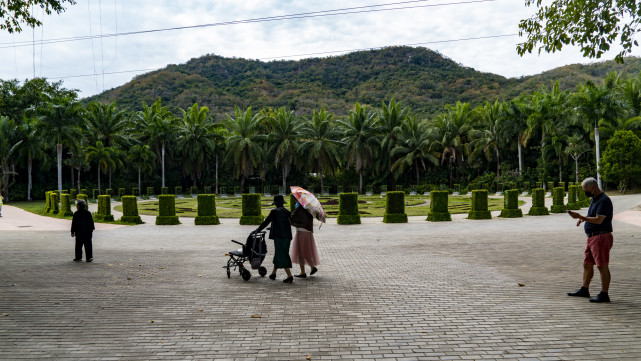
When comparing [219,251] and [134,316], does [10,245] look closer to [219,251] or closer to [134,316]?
[219,251]

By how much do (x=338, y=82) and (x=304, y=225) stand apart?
79.5 meters

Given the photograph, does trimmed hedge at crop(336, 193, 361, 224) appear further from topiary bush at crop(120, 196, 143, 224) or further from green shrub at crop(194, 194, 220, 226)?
topiary bush at crop(120, 196, 143, 224)

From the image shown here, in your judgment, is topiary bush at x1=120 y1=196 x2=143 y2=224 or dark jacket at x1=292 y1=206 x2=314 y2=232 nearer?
dark jacket at x1=292 y1=206 x2=314 y2=232

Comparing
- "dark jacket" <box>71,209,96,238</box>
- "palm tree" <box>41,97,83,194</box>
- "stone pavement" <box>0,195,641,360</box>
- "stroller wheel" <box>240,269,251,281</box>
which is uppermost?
"palm tree" <box>41,97,83,194</box>

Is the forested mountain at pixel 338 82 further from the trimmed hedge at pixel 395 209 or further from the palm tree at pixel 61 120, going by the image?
the trimmed hedge at pixel 395 209

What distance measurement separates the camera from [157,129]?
1711 inches

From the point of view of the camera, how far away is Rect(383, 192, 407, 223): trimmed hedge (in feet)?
56.9

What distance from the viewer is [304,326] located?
194 inches

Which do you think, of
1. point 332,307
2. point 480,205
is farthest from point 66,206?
point 332,307

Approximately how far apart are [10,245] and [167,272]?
254 inches

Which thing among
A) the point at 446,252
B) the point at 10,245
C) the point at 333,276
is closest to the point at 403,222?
the point at 446,252

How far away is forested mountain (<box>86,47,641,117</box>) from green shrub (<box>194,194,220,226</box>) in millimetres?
49273

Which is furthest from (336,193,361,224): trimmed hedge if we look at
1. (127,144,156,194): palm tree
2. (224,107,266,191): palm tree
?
(127,144,156,194): palm tree

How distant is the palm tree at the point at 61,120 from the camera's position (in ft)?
95.3
